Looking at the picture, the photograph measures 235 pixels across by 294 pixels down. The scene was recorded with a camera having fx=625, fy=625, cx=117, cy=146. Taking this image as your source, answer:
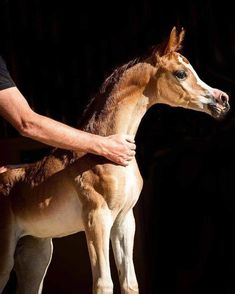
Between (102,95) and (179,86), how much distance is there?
216 mm

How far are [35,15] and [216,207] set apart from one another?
3.64 feet

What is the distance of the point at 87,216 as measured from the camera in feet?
5.38

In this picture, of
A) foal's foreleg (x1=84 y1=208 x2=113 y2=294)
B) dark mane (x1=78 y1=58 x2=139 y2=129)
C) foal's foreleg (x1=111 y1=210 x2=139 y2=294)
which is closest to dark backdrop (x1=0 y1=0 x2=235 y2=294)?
dark mane (x1=78 y1=58 x2=139 y2=129)

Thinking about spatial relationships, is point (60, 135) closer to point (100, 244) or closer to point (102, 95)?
point (102, 95)

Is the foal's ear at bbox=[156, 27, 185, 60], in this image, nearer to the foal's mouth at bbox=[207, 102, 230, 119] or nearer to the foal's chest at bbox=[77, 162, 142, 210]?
the foal's mouth at bbox=[207, 102, 230, 119]

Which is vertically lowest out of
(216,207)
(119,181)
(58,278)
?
(58,278)

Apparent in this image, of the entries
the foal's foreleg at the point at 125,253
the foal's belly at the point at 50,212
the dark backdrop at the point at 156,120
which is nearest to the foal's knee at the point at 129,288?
the foal's foreleg at the point at 125,253

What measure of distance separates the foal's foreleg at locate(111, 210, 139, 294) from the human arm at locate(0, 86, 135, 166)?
20 centimetres

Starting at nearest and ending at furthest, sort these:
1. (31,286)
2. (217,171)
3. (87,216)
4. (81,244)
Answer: (87,216) < (31,286) < (217,171) < (81,244)

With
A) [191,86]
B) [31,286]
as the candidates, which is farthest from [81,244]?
[191,86]

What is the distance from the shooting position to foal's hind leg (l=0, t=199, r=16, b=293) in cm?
178

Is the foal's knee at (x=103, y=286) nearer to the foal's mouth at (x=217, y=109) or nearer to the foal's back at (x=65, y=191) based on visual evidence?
the foal's back at (x=65, y=191)

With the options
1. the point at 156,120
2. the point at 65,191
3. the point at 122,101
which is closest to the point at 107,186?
the point at 65,191

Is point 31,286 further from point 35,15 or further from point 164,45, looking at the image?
point 35,15
